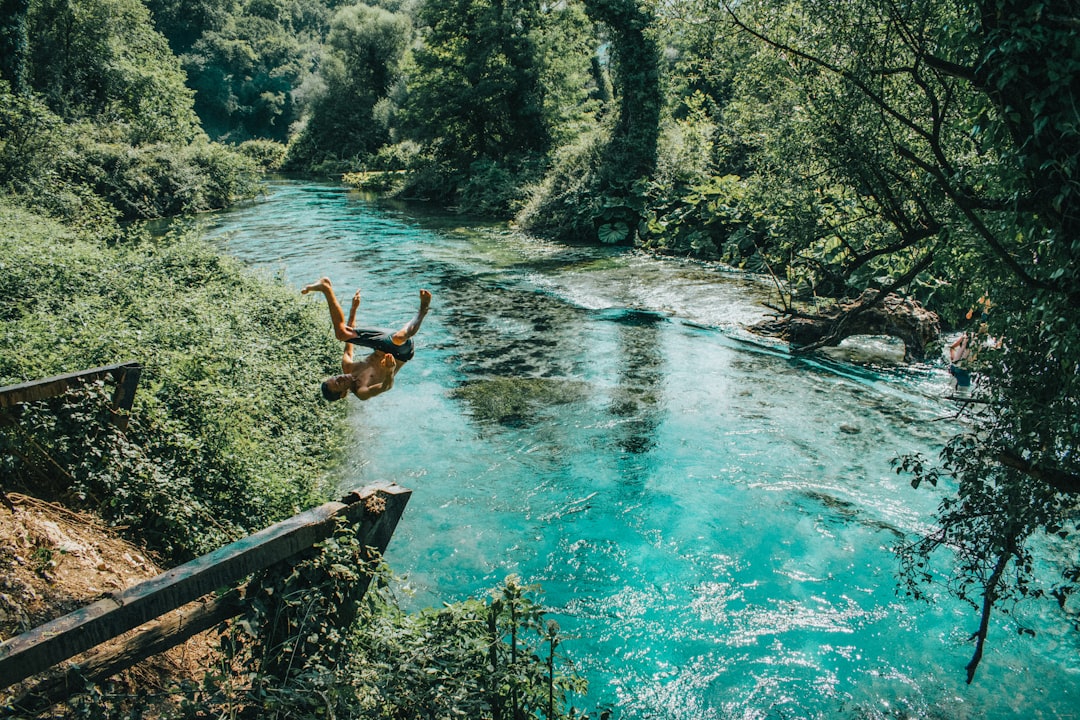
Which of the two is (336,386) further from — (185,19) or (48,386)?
(185,19)

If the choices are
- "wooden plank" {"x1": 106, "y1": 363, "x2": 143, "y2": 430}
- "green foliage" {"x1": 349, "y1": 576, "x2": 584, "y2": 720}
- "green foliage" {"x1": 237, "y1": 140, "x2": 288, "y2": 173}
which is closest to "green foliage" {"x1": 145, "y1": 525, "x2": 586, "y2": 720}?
"green foliage" {"x1": 349, "y1": 576, "x2": 584, "y2": 720}

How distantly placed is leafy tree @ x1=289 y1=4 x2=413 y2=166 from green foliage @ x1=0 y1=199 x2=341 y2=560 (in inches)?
1917

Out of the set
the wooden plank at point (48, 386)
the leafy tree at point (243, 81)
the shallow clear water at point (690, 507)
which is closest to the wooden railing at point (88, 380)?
the wooden plank at point (48, 386)

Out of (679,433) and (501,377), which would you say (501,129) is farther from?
(679,433)

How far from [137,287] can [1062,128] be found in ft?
40.5

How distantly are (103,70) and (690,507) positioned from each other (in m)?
42.4

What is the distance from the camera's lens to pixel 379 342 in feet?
25.1

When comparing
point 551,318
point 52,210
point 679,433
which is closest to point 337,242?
point 52,210

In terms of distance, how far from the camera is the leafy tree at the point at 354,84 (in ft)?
192

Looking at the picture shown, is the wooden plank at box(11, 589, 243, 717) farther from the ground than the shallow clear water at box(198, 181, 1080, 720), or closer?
farther from the ground

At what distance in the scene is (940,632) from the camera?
283 inches

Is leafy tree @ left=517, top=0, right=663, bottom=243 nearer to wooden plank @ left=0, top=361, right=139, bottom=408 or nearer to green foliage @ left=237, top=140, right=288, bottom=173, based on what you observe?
wooden plank @ left=0, top=361, right=139, bottom=408

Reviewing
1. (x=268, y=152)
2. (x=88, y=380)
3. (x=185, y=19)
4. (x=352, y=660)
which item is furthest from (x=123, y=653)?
(x=185, y=19)

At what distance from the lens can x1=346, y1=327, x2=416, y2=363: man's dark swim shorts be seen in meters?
7.54
